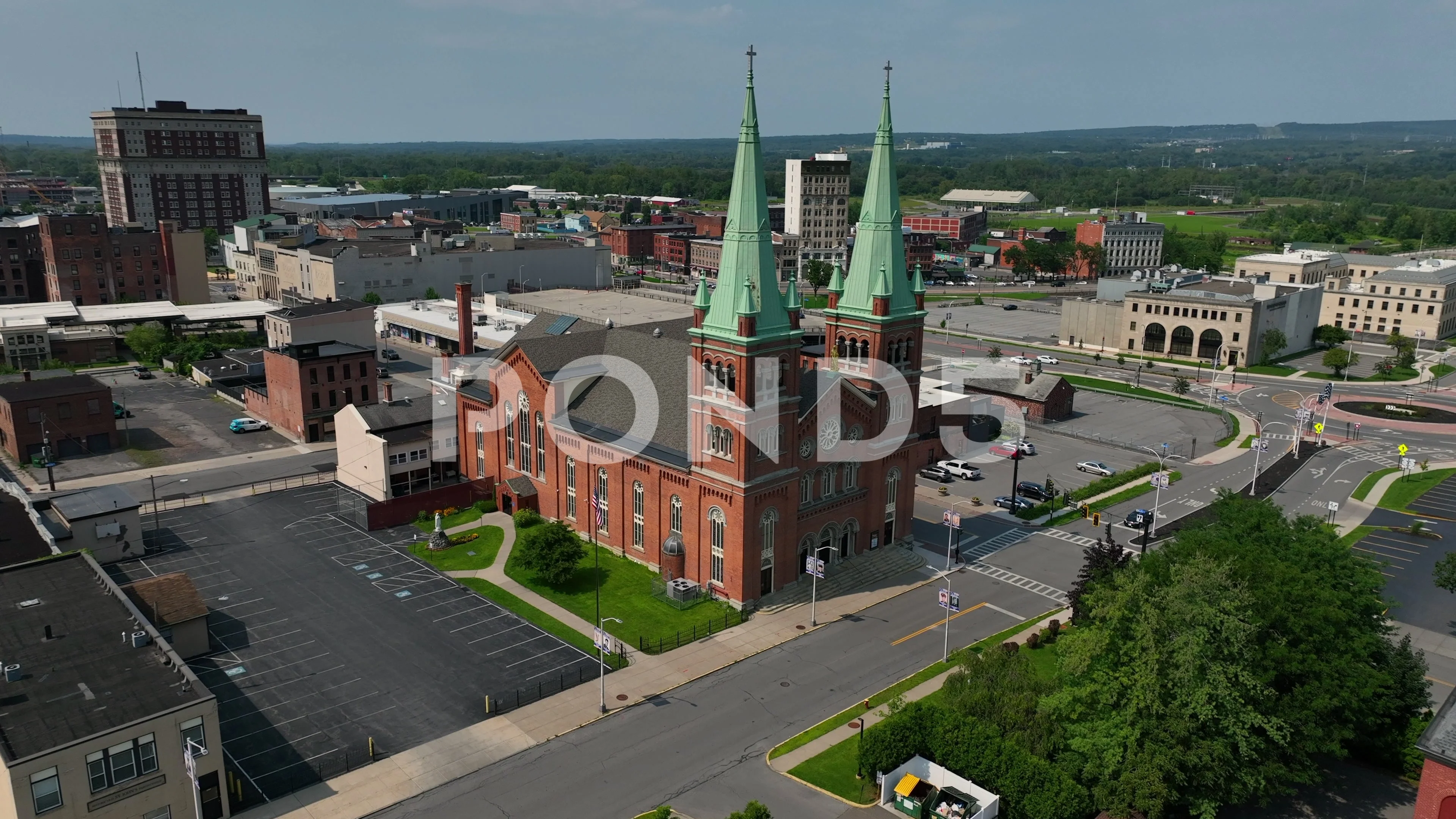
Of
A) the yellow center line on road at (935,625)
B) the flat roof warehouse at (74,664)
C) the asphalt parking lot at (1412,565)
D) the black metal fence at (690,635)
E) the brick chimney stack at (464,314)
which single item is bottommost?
the asphalt parking lot at (1412,565)

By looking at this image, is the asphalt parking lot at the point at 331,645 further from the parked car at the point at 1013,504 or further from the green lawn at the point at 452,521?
the parked car at the point at 1013,504

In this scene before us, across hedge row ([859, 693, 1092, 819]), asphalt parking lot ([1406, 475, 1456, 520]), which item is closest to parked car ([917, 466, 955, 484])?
asphalt parking lot ([1406, 475, 1456, 520])

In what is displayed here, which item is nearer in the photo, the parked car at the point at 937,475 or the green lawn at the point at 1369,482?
the green lawn at the point at 1369,482

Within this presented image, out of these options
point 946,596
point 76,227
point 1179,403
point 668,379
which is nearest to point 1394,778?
point 946,596

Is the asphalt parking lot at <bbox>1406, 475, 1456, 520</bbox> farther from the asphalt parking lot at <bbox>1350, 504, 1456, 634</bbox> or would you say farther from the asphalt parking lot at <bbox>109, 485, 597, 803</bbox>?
the asphalt parking lot at <bbox>109, 485, 597, 803</bbox>

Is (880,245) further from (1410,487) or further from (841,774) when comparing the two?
(1410,487)

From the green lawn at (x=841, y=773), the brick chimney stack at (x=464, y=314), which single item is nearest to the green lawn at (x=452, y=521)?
the brick chimney stack at (x=464, y=314)
